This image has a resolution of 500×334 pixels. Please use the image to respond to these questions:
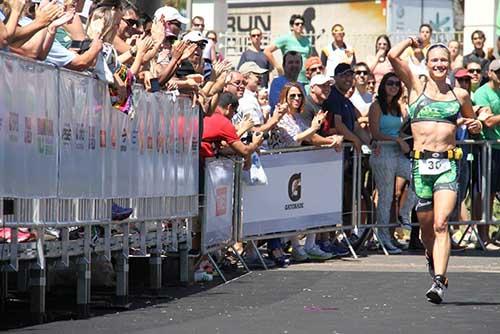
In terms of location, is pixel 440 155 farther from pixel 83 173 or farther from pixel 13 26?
pixel 13 26

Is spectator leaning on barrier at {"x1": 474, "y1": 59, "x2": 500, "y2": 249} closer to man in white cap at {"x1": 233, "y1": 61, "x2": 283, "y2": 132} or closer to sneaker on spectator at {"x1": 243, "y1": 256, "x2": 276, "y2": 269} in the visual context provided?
man in white cap at {"x1": 233, "y1": 61, "x2": 283, "y2": 132}

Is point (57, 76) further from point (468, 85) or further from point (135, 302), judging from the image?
point (468, 85)

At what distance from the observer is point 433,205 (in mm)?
13789

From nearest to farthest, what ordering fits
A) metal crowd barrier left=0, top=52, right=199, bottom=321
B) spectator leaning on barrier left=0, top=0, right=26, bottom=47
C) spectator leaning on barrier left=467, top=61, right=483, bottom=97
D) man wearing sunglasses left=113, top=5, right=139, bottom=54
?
spectator leaning on barrier left=0, top=0, right=26, bottom=47
metal crowd barrier left=0, top=52, right=199, bottom=321
man wearing sunglasses left=113, top=5, right=139, bottom=54
spectator leaning on barrier left=467, top=61, right=483, bottom=97

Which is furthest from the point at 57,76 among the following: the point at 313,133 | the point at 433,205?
the point at 313,133

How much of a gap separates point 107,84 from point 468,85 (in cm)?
872

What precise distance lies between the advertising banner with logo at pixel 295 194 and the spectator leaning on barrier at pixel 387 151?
74cm

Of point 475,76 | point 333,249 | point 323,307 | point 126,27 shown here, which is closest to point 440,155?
point 323,307

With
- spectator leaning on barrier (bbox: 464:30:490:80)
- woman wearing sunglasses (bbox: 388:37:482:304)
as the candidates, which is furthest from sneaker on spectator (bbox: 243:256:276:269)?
spectator leaning on barrier (bbox: 464:30:490:80)

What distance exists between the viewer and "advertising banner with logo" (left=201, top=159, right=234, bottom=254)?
15422 mm

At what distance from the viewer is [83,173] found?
39.1ft

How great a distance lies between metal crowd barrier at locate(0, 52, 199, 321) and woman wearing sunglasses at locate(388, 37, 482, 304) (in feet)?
7.40

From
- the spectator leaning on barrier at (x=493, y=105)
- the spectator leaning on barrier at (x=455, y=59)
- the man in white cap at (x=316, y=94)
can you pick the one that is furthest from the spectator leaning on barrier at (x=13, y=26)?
the spectator leaning on barrier at (x=455, y=59)

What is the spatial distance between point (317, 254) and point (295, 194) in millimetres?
776
